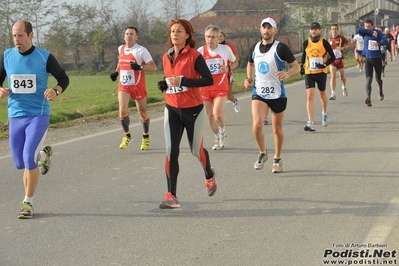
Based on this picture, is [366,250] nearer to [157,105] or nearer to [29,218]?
[29,218]

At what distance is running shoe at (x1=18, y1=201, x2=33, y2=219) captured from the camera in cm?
730

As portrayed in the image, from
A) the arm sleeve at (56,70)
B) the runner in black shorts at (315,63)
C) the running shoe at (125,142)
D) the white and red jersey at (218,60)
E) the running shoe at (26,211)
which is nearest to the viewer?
A: the running shoe at (26,211)

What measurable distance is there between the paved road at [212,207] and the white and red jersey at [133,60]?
103 centimetres

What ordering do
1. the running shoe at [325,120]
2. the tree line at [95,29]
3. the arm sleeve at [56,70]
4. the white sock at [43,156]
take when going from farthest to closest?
the tree line at [95,29] → the running shoe at [325,120] → the white sock at [43,156] → the arm sleeve at [56,70]

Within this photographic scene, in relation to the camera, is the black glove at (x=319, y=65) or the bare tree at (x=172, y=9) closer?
→ the black glove at (x=319, y=65)

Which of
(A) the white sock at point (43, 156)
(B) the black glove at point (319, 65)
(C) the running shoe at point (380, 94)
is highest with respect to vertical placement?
(B) the black glove at point (319, 65)

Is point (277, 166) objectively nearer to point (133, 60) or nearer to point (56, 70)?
point (56, 70)

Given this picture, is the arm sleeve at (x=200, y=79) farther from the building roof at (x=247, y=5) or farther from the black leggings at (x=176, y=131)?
the building roof at (x=247, y=5)

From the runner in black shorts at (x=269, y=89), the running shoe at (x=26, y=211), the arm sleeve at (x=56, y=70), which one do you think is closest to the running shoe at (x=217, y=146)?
the runner in black shorts at (x=269, y=89)

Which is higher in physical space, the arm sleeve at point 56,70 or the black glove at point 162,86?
the arm sleeve at point 56,70

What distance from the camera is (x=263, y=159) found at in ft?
31.3

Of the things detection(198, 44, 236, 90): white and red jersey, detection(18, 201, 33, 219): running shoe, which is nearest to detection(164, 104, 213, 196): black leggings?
detection(18, 201, 33, 219): running shoe

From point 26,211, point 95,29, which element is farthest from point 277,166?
point 95,29

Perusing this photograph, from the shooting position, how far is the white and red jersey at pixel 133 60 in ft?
38.5
